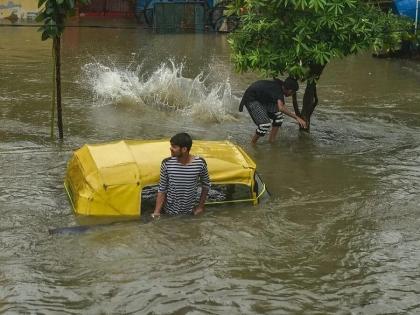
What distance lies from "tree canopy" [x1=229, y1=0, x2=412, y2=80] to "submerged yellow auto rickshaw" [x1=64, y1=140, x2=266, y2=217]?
2.39m

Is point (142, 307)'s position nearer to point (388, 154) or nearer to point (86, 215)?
point (86, 215)

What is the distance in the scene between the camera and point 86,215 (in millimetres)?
7109

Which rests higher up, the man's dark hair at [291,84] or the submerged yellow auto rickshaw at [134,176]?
the man's dark hair at [291,84]

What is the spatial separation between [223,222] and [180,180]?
0.72 meters

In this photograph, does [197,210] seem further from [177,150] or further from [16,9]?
[16,9]

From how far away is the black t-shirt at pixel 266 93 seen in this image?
10.1m

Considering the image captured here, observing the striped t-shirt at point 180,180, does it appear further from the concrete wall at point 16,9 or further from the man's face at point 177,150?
the concrete wall at point 16,9

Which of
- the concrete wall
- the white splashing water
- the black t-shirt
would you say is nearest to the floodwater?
the white splashing water

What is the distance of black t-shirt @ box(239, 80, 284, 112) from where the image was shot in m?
10.1

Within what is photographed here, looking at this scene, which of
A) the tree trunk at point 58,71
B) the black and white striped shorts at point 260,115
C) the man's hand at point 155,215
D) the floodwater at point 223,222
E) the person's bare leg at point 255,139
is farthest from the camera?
the person's bare leg at point 255,139

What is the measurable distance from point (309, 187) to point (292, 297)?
308cm

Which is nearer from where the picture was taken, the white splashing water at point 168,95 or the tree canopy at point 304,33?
the tree canopy at point 304,33

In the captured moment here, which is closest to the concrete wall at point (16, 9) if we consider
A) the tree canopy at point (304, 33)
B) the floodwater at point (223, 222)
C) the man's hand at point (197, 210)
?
the floodwater at point (223, 222)

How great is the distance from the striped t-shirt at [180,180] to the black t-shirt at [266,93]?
3.33 m
